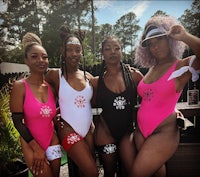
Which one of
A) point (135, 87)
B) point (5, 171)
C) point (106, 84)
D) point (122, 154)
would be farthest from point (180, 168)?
point (5, 171)

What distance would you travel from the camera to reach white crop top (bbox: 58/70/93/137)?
92.0 inches

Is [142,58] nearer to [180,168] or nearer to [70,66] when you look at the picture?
[70,66]

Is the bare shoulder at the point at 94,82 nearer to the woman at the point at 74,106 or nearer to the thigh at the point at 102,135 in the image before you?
the woman at the point at 74,106

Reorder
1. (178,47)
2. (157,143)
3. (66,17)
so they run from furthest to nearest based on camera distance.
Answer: (66,17)
(178,47)
(157,143)

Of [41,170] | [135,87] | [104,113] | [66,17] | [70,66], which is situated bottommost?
[41,170]

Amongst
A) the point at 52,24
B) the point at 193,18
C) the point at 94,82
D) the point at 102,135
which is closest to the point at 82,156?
the point at 102,135

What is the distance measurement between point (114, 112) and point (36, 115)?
799 millimetres

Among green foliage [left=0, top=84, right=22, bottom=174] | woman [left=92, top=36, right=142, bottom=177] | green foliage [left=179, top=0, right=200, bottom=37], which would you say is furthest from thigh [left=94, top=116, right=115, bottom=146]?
green foliage [left=179, top=0, right=200, bottom=37]

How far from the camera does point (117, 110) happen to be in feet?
7.75

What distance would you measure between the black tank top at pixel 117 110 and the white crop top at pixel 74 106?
7.7 inches

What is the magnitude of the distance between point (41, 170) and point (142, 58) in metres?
1.57

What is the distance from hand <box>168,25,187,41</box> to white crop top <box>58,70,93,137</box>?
41.2 inches

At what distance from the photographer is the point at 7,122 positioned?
2.98 meters

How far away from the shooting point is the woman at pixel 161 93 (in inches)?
78.5
